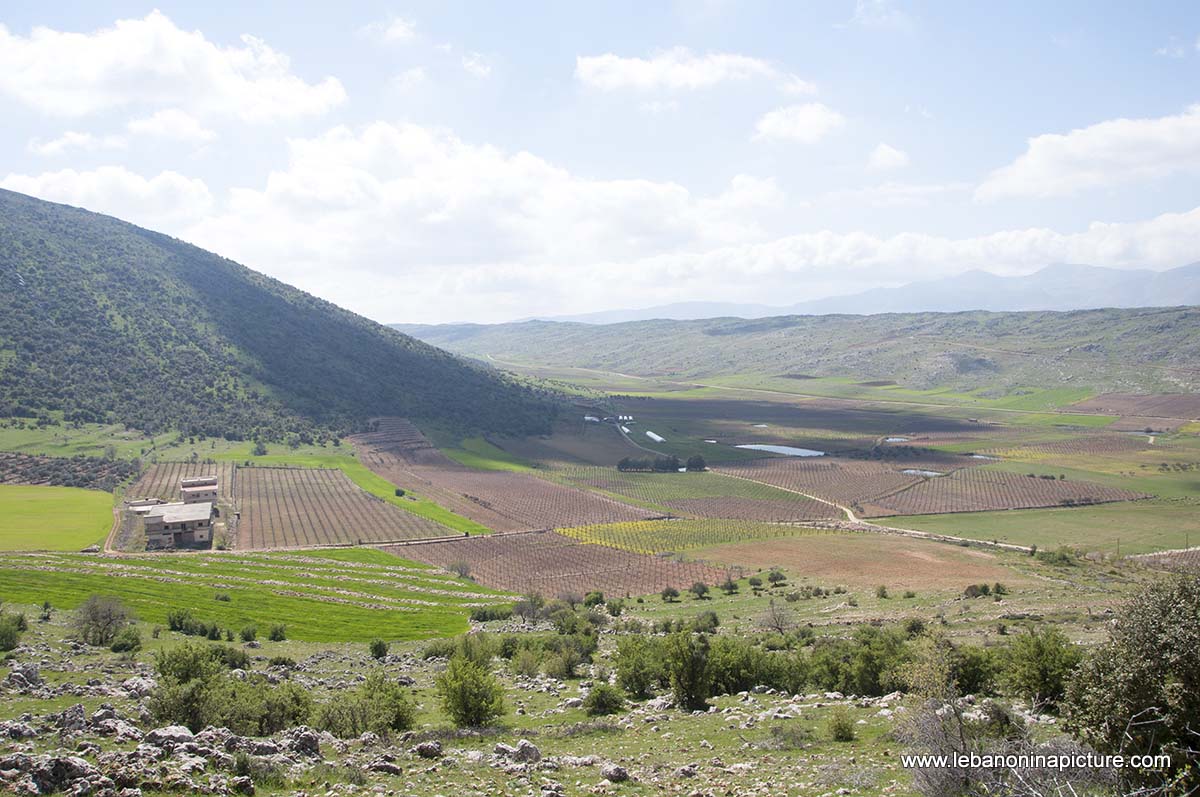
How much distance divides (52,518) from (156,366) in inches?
3374

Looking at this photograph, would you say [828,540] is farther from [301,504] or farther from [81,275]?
[81,275]

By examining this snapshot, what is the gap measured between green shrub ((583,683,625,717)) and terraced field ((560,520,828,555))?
5496 centimetres

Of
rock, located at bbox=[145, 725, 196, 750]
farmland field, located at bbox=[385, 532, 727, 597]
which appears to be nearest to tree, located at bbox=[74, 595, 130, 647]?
rock, located at bbox=[145, 725, 196, 750]

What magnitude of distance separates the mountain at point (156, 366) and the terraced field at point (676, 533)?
81.4m

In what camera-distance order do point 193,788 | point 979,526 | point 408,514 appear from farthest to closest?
1. point 408,514
2. point 979,526
3. point 193,788

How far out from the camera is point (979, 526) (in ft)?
308

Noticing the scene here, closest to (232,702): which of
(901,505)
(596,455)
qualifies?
(901,505)

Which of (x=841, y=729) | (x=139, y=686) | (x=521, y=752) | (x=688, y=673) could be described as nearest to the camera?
(x=521, y=752)

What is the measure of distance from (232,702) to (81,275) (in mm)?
198559

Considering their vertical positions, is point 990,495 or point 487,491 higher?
point 990,495

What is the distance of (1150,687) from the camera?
15.5m

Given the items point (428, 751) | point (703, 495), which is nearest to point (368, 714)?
point (428, 751)

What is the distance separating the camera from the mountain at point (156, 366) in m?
144

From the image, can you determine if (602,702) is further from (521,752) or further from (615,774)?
(615,774)
